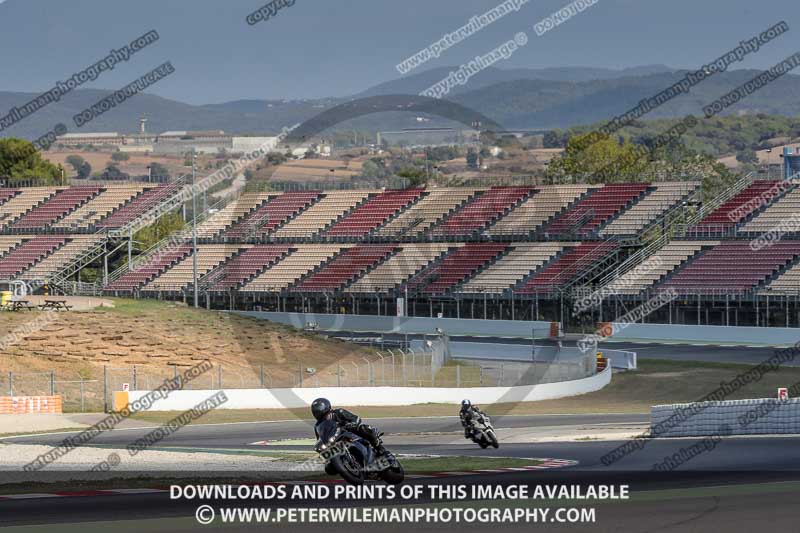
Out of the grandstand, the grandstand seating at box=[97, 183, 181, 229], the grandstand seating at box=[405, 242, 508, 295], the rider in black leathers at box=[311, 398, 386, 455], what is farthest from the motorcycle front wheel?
the grandstand seating at box=[97, 183, 181, 229]

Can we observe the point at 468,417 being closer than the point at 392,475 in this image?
No

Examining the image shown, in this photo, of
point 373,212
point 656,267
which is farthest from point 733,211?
point 373,212

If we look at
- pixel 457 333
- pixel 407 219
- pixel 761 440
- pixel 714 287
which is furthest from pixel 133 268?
pixel 761 440

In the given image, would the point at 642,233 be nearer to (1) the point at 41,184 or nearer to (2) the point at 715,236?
(2) the point at 715,236

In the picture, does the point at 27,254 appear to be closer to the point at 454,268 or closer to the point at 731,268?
the point at 454,268

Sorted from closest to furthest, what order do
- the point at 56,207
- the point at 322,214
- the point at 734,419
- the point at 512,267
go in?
the point at 734,419 < the point at 512,267 < the point at 322,214 < the point at 56,207

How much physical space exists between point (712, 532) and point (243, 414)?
29.3 m

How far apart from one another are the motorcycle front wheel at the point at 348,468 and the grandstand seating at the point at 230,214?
69644 mm

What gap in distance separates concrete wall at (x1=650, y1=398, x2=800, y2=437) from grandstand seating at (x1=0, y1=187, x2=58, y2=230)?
73.4m

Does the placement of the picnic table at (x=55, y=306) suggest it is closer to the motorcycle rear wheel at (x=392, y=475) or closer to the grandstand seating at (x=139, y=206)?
the grandstand seating at (x=139, y=206)

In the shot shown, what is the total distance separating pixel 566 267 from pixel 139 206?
3507 cm

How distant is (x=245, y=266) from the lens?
82500 millimetres

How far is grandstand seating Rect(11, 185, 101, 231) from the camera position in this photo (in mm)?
94188

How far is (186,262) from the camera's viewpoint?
8488 cm
